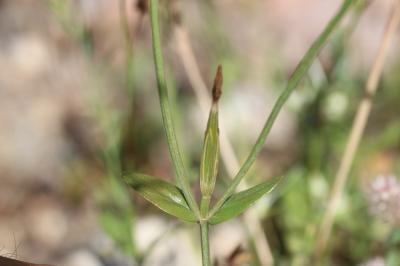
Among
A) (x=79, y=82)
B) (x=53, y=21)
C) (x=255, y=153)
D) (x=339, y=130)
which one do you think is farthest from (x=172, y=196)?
(x=53, y=21)

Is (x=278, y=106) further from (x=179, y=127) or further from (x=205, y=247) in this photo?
(x=179, y=127)

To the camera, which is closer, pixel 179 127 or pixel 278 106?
pixel 278 106

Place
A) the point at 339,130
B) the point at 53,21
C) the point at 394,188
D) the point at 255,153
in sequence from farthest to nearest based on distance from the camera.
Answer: the point at 53,21 < the point at 339,130 < the point at 394,188 < the point at 255,153

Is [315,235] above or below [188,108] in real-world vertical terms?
below

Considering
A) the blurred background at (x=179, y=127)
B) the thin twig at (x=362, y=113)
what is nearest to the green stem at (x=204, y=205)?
the blurred background at (x=179, y=127)

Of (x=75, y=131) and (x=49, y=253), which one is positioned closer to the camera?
(x=49, y=253)

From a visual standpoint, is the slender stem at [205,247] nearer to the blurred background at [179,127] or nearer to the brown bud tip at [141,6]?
the blurred background at [179,127]

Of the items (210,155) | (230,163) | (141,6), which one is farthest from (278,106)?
(230,163)

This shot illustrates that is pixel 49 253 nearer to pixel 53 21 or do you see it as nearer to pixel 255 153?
pixel 53 21
